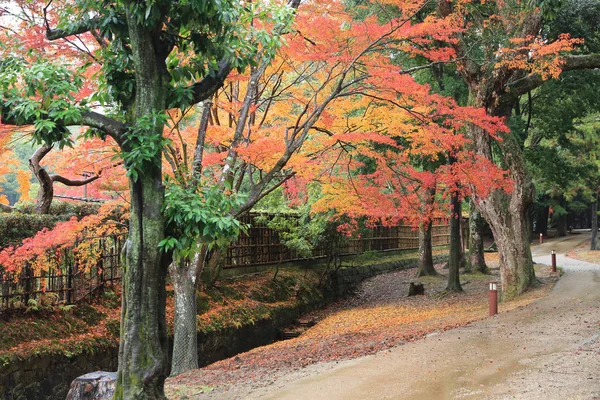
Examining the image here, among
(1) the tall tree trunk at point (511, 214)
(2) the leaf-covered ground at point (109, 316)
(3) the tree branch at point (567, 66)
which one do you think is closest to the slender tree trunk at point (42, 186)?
(2) the leaf-covered ground at point (109, 316)

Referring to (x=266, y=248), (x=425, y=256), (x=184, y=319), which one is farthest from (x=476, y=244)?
(x=184, y=319)

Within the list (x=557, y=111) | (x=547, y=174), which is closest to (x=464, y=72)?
(x=557, y=111)

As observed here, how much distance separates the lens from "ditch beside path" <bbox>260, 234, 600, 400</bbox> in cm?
677

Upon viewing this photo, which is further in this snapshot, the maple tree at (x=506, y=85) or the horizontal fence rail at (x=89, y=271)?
the maple tree at (x=506, y=85)

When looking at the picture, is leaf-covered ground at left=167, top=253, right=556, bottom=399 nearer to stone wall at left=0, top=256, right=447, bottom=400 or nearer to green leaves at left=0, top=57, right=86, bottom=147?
stone wall at left=0, top=256, right=447, bottom=400

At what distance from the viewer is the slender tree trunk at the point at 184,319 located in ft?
35.9

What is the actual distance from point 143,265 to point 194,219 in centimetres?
89

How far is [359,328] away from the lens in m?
14.8

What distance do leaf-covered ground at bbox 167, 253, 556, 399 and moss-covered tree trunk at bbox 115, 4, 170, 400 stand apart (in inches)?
55.7

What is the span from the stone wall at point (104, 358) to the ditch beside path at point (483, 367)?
5.05m

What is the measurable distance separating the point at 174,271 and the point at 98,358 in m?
2.58

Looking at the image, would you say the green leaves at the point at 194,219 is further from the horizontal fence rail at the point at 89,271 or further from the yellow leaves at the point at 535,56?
the yellow leaves at the point at 535,56

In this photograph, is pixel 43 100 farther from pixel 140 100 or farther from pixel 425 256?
pixel 425 256

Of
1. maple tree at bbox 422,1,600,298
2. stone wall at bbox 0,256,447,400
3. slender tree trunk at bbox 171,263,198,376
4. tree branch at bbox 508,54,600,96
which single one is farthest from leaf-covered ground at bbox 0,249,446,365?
tree branch at bbox 508,54,600,96
